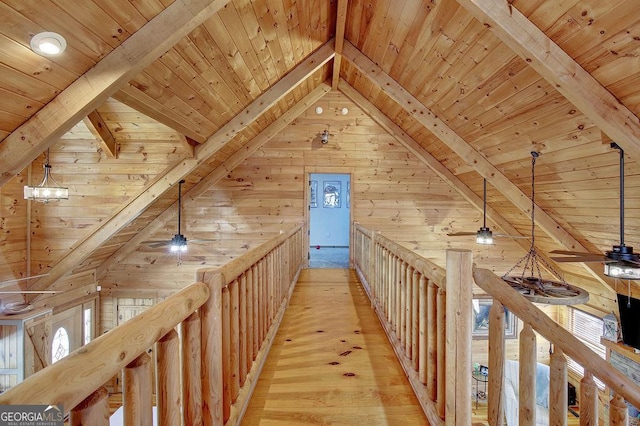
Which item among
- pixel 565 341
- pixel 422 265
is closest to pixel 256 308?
pixel 422 265

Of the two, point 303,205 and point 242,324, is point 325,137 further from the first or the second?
point 242,324

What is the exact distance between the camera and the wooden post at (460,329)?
1.33 m

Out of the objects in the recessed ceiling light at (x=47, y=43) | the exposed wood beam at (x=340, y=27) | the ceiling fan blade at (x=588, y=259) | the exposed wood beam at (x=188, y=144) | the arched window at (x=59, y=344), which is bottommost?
the arched window at (x=59, y=344)

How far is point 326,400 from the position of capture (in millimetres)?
1933

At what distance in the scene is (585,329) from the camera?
6.25m

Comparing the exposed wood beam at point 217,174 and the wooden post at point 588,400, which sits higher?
the exposed wood beam at point 217,174

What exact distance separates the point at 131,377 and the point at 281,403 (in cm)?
129

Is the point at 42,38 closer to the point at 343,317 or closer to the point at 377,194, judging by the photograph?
the point at 343,317

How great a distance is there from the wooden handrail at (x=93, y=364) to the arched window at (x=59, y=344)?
20.4 ft

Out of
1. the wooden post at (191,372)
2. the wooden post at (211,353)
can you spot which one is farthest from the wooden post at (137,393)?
the wooden post at (211,353)

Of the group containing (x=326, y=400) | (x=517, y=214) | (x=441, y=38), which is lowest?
(x=326, y=400)

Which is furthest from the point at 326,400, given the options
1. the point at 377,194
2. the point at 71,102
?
the point at 377,194

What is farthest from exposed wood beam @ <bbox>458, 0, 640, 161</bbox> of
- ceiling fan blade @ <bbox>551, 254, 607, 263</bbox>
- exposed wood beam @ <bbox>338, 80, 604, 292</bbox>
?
exposed wood beam @ <bbox>338, 80, 604, 292</bbox>

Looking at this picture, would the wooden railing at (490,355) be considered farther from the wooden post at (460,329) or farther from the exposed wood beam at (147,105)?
the exposed wood beam at (147,105)
